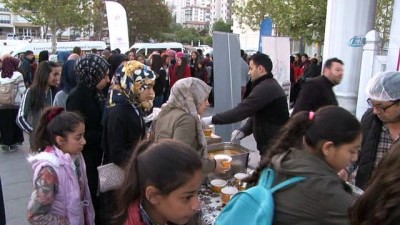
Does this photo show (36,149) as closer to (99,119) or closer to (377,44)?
(99,119)

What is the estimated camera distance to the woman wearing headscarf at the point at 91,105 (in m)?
2.98

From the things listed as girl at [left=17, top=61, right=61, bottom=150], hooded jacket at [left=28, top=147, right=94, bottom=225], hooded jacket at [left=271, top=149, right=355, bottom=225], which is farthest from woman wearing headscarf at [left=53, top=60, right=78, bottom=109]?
hooded jacket at [left=271, top=149, right=355, bottom=225]

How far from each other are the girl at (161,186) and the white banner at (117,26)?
556 inches

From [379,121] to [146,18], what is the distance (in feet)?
126

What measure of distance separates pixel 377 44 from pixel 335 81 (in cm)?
392

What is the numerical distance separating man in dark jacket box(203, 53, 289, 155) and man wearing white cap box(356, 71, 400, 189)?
916 mm

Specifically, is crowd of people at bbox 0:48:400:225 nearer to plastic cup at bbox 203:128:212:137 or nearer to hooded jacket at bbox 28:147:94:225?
hooded jacket at bbox 28:147:94:225

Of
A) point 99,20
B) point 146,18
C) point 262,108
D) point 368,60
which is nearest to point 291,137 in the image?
point 262,108

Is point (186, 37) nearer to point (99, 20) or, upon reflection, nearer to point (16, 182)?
point (99, 20)

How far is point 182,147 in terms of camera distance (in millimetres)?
1474

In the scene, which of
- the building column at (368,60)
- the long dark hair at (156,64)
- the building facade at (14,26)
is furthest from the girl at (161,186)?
the building facade at (14,26)

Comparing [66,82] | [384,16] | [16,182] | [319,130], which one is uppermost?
[384,16]

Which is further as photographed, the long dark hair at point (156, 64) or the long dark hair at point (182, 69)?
the long dark hair at point (182, 69)

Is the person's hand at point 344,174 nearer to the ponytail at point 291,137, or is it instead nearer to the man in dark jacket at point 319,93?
the ponytail at point 291,137
